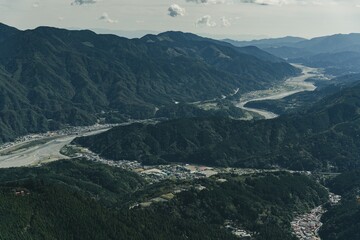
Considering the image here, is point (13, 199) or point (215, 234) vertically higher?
point (13, 199)

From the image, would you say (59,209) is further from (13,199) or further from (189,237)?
(189,237)

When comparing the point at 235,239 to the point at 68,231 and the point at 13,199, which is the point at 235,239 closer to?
the point at 68,231

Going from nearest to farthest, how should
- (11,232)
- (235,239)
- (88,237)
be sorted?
1. (11,232)
2. (88,237)
3. (235,239)

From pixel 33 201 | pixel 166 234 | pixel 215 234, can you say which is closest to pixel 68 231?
pixel 33 201

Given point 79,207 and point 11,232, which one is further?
point 79,207

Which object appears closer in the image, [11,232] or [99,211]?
[11,232]

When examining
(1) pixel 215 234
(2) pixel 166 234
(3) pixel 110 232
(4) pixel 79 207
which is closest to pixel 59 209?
(4) pixel 79 207

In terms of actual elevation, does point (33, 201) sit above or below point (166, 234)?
above

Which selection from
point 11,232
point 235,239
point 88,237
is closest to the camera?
point 11,232
